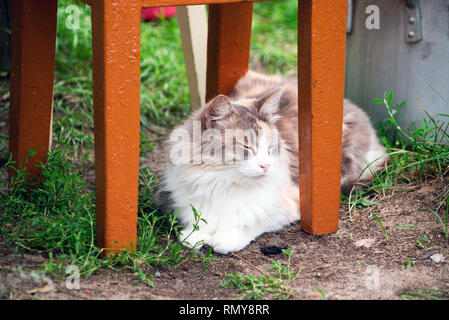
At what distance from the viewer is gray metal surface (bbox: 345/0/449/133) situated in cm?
237

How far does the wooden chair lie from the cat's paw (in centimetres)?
28

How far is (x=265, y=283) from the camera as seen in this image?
174 cm

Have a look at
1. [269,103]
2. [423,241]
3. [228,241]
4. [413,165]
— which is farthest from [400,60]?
[228,241]

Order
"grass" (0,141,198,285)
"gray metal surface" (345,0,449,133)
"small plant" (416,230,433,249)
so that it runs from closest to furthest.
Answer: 1. "grass" (0,141,198,285)
2. "small plant" (416,230,433,249)
3. "gray metal surface" (345,0,449,133)

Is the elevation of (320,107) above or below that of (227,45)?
below

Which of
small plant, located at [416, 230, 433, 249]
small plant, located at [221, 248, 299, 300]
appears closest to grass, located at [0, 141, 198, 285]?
small plant, located at [221, 248, 299, 300]

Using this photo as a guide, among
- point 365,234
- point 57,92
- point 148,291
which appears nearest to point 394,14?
point 365,234

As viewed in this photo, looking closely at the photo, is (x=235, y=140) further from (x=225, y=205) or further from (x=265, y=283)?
(x=265, y=283)

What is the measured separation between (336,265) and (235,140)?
630 mm

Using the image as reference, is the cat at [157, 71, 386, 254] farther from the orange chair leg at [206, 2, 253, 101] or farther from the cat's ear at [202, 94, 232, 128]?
the orange chair leg at [206, 2, 253, 101]

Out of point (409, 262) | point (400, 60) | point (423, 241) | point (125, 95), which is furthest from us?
point (400, 60)

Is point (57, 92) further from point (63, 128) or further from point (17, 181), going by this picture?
point (17, 181)

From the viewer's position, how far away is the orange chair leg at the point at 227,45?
8.23 feet

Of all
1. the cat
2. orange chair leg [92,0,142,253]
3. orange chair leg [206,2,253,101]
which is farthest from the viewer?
orange chair leg [206,2,253,101]
